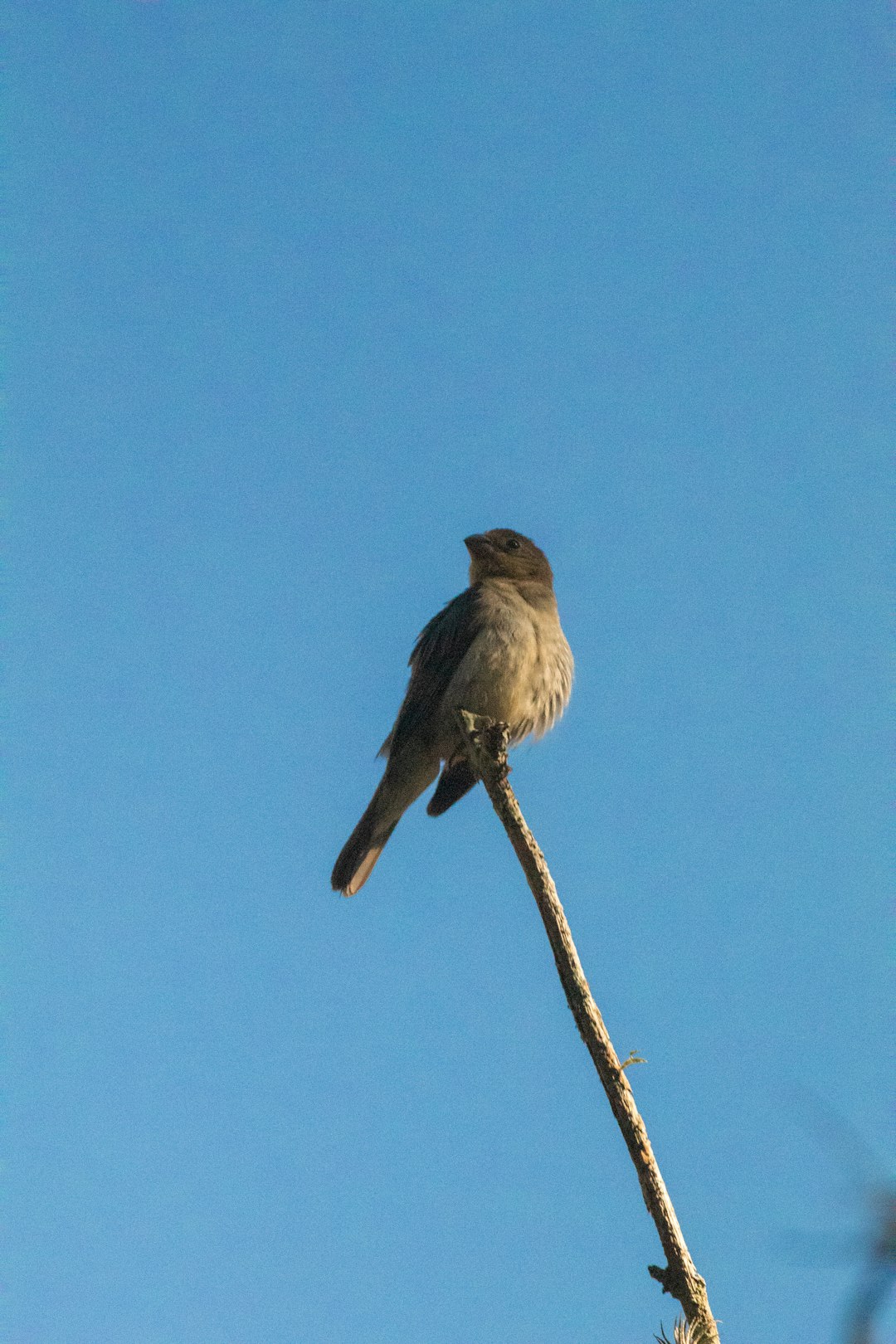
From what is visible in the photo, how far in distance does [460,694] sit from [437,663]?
381 mm

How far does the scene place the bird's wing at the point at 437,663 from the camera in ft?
24.3

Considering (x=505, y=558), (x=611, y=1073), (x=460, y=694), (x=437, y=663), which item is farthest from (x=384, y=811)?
(x=611, y=1073)

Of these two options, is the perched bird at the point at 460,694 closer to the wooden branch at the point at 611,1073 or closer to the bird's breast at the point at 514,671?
the bird's breast at the point at 514,671

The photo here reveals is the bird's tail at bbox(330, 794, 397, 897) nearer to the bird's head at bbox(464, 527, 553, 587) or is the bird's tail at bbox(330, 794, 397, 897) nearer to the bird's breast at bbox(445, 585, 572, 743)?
the bird's breast at bbox(445, 585, 572, 743)

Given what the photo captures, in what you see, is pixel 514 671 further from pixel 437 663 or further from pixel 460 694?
pixel 437 663

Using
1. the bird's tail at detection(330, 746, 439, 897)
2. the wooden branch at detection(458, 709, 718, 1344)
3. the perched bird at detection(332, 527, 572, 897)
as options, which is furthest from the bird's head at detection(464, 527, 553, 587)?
the wooden branch at detection(458, 709, 718, 1344)

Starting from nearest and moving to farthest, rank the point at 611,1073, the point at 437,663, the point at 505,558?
the point at 611,1073 → the point at 437,663 → the point at 505,558

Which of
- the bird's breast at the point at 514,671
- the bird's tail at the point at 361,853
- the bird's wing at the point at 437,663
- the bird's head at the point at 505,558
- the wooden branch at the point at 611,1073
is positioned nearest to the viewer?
the wooden branch at the point at 611,1073

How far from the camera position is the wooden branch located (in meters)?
2.90

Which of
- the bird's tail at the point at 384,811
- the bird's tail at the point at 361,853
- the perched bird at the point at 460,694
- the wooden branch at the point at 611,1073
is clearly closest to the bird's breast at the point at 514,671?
the perched bird at the point at 460,694

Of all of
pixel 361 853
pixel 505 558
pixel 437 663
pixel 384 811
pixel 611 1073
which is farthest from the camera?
pixel 505 558

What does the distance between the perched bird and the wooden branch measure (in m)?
2.54

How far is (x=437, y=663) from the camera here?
7.52 metres

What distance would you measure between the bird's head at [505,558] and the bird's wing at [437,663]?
56 centimetres
